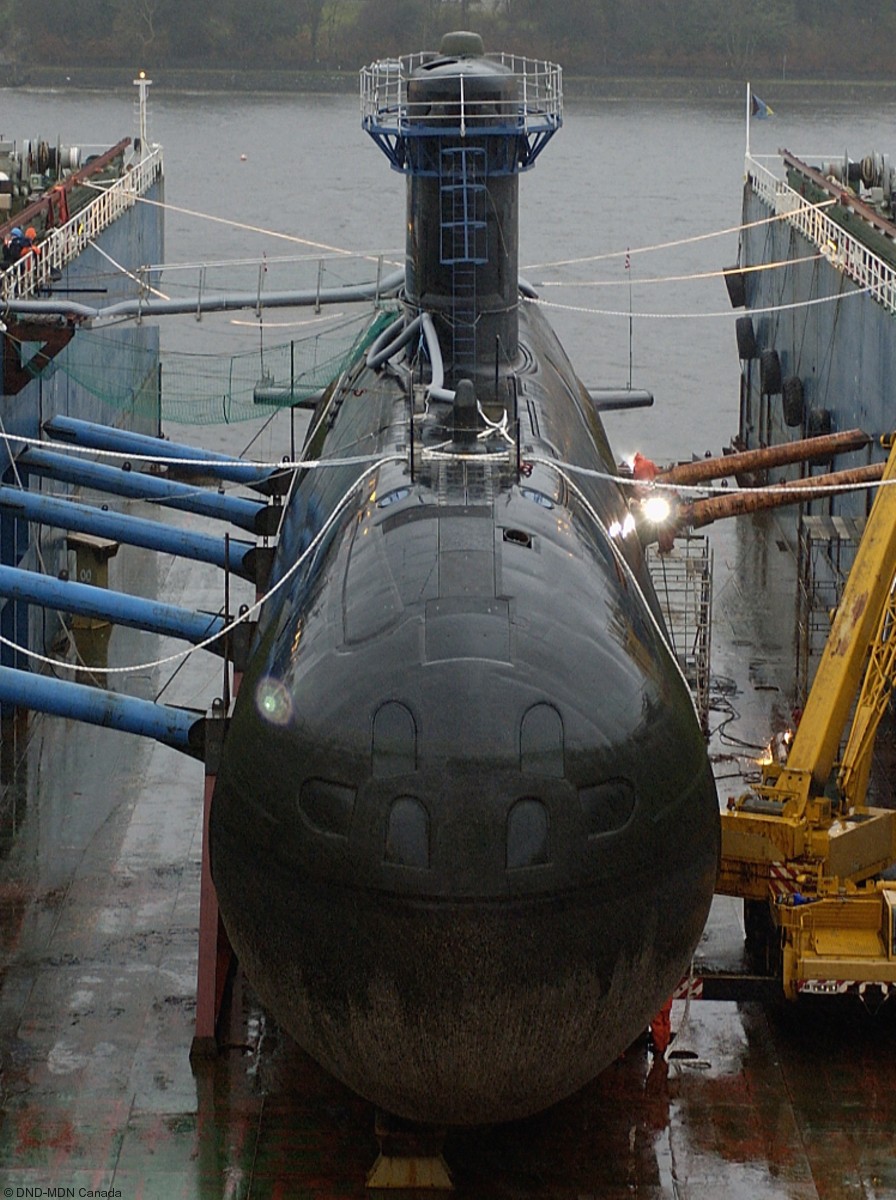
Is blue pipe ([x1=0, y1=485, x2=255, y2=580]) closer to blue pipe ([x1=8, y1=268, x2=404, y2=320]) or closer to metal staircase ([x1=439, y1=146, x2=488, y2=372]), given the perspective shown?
metal staircase ([x1=439, y1=146, x2=488, y2=372])

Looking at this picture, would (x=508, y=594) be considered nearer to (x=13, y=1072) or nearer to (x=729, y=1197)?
(x=729, y=1197)

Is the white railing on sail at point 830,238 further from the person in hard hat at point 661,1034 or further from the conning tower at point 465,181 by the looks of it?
the person in hard hat at point 661,1034

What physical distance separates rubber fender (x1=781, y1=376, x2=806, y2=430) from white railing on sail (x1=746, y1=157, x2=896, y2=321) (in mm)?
3083

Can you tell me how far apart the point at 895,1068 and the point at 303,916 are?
A: 831 cm

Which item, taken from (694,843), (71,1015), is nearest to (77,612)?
(71,1015)

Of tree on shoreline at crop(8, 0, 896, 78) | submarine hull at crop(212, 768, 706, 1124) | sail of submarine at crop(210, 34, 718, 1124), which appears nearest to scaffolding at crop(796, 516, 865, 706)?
sail of submarine at crop(210, 34, 718, 1124)

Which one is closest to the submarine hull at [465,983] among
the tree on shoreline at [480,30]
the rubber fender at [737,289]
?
the rubber fender at [737,289]

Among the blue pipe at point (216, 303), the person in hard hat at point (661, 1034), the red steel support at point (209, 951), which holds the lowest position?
the person in hard hat at point (661, 1034)

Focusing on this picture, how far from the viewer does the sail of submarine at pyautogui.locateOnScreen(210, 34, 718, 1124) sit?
49.0ft

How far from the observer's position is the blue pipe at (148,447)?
29484 mm

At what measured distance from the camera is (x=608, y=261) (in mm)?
93875

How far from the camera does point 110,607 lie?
77.0 ft

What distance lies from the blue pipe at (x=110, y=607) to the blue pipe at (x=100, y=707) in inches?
80.8

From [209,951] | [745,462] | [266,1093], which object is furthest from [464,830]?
[745,462]
